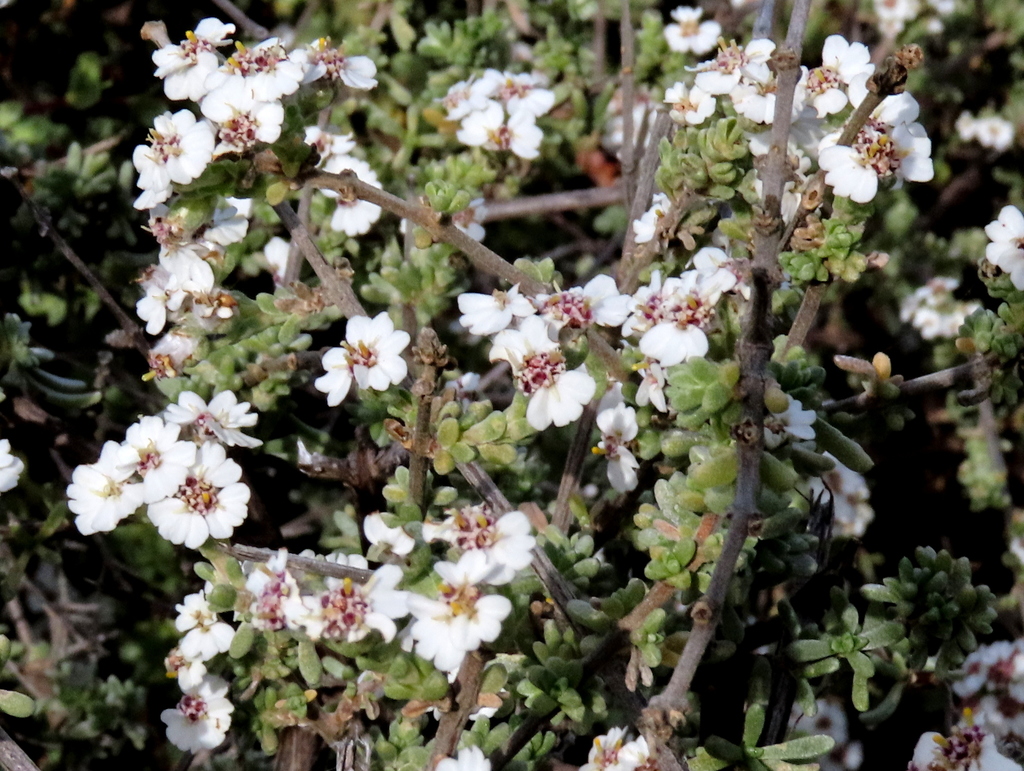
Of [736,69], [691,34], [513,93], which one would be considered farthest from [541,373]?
[691,34]

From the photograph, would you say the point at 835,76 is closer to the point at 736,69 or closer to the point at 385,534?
the point at 736,69

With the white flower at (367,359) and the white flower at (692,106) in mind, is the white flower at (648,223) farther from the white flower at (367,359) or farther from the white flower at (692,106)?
the white flower at (367,359)

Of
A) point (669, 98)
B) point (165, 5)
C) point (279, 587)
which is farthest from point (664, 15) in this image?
point (279, 587)

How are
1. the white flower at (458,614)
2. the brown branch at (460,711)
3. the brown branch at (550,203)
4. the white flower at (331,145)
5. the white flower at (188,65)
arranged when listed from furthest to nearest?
1. the brown branch at (550,203)
2. the white flower at (331,145)
3. the white flower at (188,65)
4. the brown branch at (460,711)
5. the white flower at (458,614)

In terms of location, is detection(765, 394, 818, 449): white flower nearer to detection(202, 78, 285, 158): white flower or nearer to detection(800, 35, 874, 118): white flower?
detection(800, 35, 874, 118): white flower

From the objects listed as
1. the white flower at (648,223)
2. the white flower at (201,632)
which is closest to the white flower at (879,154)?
the white flower at (648,223)

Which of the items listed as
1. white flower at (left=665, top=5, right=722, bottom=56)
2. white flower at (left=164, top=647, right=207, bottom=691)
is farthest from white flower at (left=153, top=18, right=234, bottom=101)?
white flower at (left=665, top=5, right=722, bottom=56)
